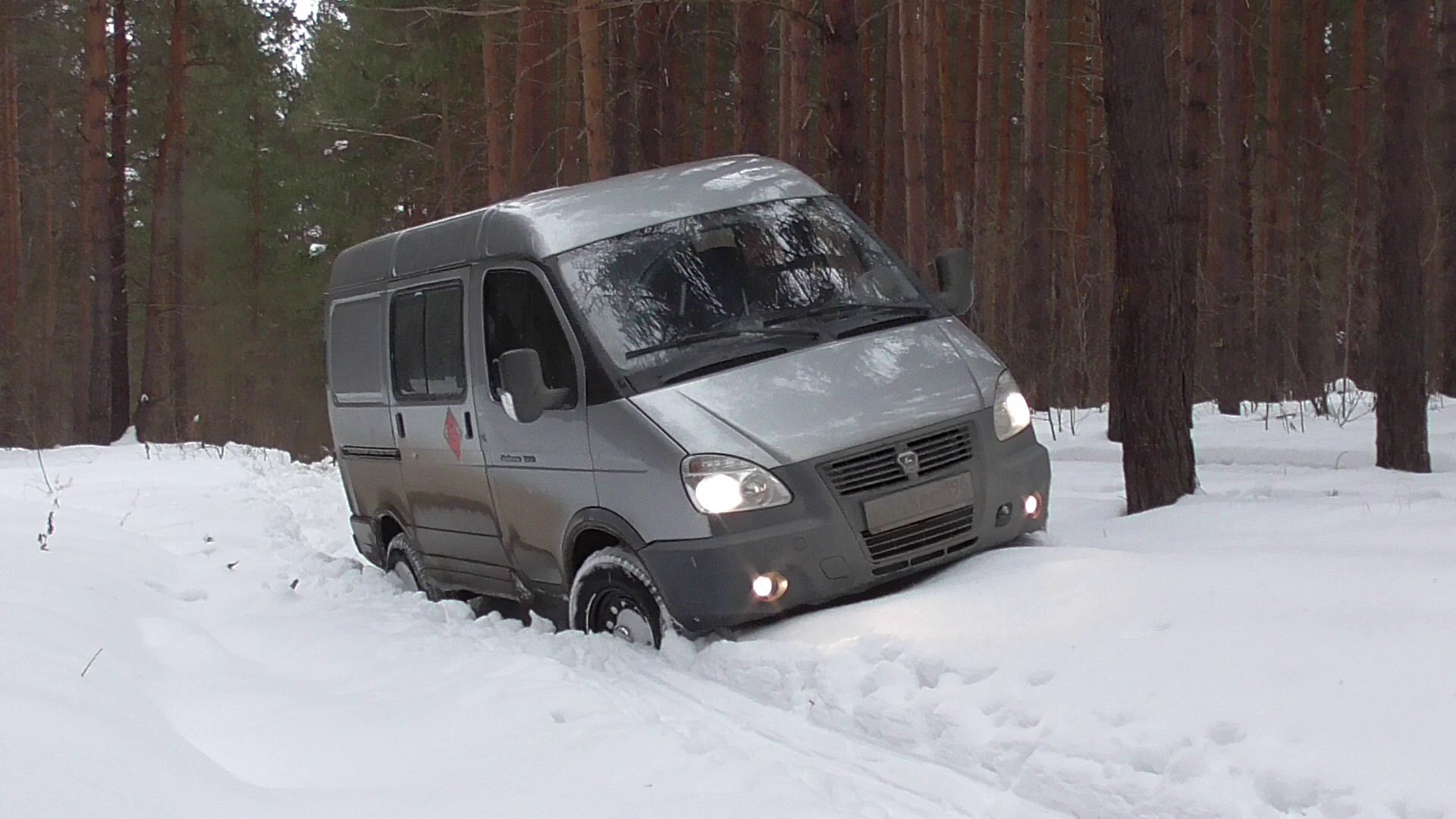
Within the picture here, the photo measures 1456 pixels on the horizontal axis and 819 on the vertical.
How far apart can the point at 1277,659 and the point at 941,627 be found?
128 centimetres

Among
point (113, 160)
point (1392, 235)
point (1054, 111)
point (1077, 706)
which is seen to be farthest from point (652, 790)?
point (1054, 111)

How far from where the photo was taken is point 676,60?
982 inches

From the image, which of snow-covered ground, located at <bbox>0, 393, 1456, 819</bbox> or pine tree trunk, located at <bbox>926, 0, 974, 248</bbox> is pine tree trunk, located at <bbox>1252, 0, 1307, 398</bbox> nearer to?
pine tree trunk, located at <bbox>926, 0, 974, 248</bbox>

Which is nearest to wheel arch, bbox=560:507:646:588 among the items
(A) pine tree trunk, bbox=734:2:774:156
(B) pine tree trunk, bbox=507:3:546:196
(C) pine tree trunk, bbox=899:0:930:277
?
(A) pine tree trunk, bbox=734:2:774:156

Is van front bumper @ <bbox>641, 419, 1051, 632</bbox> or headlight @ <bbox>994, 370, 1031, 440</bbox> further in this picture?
headlight @ <bbox>994, 370, 1031, 440</bbox>

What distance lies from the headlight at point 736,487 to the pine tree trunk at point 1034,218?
1321cm

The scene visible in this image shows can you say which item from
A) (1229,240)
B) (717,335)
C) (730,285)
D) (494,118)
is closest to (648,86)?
(494,118)

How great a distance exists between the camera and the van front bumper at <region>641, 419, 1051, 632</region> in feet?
18.6

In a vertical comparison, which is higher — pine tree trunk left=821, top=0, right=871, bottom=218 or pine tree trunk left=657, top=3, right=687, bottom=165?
pine tree trunk left=657, top=3, right=687, bottom=165

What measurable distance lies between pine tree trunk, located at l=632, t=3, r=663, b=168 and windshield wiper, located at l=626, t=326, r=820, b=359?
12.5 m

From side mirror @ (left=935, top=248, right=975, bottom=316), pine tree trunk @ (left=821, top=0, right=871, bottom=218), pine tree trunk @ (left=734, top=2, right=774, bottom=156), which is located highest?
pine tree trunk @ (left=734, top=2, right=774, bottom=156)

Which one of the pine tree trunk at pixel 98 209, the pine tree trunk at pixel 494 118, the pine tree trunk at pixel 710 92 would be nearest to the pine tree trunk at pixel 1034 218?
the pine tree trunk at pixel 494 118

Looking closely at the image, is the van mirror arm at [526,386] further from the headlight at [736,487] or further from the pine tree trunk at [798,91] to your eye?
the pine tree trunk at [798,91]

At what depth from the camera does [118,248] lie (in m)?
23.8
